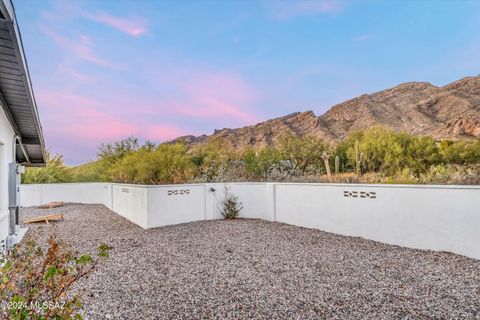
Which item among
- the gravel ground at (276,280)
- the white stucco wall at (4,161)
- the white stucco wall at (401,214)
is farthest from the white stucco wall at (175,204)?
the white stucco wall at (4,161)

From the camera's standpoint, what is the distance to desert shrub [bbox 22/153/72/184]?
60.0ft

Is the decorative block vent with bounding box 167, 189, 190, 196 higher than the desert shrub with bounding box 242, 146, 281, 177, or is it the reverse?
the desert shrub with bounding box 242, 146, 281, 177

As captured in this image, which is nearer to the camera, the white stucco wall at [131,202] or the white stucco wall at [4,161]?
the white stucco wall at [4,161]

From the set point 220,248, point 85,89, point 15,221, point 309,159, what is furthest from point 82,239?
point 309,159

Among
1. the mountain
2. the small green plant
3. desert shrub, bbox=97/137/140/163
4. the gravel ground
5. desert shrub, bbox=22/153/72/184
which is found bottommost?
the gravel ground

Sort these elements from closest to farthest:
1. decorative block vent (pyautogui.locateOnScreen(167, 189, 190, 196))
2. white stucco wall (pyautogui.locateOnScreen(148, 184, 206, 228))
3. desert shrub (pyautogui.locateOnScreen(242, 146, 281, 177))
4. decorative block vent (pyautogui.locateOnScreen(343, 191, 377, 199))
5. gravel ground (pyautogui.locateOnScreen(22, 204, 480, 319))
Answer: gravel ground (pyautogui.locateOnScreen(22, 204, 480, 319)) → decorative block vent (pyautogui.locateOnScreen(343, 191, 377, 199)) → white stucco wall (pyautogui.locateOnScreen(148, 184, 206, 228)) → decorative block vent (pyautogui.locateOnScreen(167, 189, 190, 196)) → desert shrub (pyautogui.locateOnScreen(242, 146, 281, 177))

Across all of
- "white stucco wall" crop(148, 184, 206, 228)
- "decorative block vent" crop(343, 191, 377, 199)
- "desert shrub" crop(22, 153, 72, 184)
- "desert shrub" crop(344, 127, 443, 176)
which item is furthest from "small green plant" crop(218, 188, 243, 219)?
"desert shrub" crop(22, 153, 72, 184)

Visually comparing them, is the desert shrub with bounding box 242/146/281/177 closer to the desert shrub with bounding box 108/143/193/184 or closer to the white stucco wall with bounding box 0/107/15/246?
the desert shrub with bounding box 108/143/193/184

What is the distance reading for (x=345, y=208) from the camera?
789 cm

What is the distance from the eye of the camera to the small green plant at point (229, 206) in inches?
415

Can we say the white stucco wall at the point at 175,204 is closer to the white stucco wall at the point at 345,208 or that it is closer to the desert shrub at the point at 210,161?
the white stucco wall at the point at 345,208

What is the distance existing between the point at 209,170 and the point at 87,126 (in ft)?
23.6

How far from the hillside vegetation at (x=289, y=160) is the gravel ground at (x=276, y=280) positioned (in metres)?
3.87

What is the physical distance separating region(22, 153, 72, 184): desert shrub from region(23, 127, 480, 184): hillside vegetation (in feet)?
12.6
